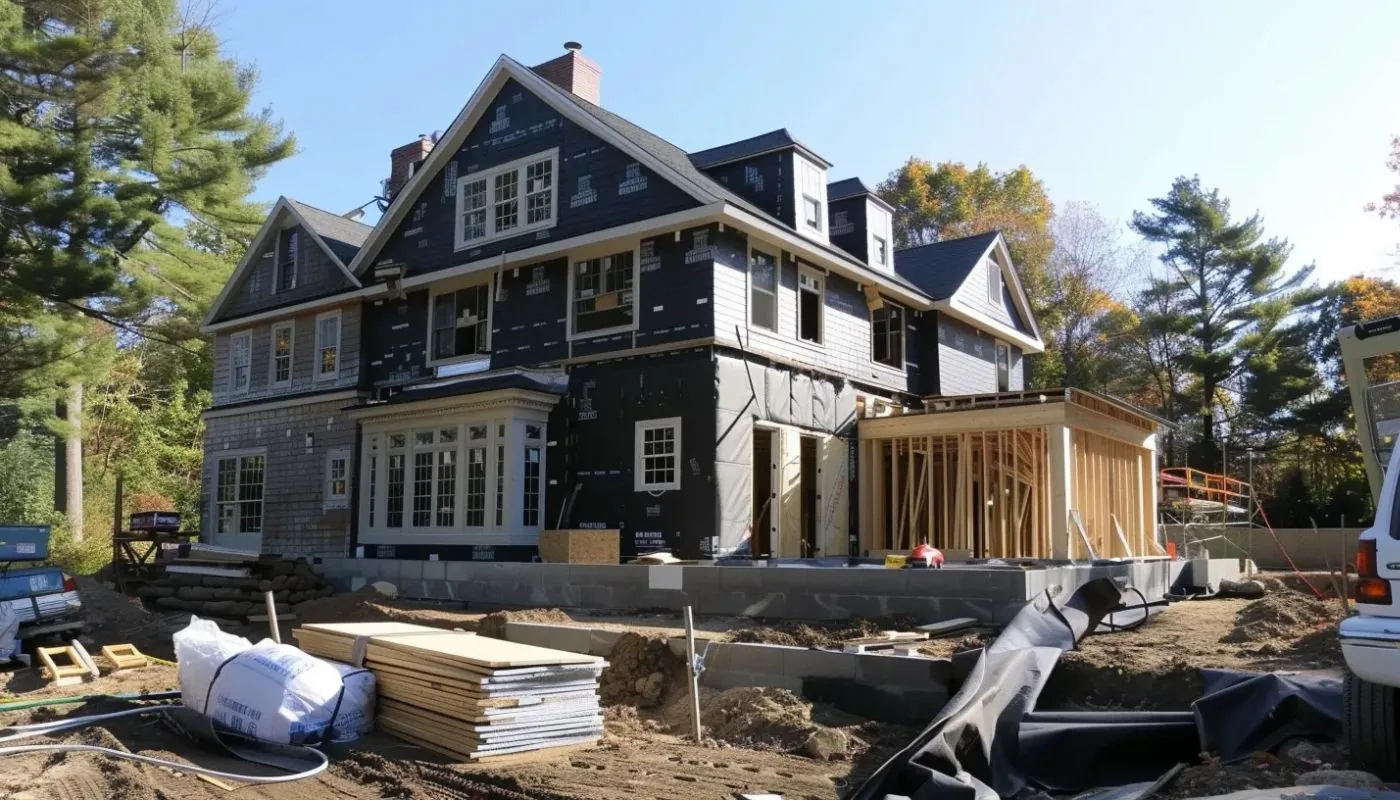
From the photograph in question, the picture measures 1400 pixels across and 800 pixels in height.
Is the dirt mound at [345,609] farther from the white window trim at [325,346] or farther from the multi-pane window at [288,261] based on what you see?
the multi-pane window at [288,261]

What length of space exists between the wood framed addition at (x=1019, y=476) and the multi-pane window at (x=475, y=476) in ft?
21.9

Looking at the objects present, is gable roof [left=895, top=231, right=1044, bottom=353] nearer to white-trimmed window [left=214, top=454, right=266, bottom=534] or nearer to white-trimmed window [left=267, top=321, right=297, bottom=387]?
white-trimmed window [left=267, top=321, right=297, bottom=387]

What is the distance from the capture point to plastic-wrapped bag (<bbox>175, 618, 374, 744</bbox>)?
7816 mm

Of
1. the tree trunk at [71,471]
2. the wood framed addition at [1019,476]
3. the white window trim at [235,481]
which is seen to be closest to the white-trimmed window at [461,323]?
the white window trim at [235,481]

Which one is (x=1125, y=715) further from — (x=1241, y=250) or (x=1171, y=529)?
(x=1241, y=250)

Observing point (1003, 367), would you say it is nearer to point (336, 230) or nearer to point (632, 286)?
point (632, 286)

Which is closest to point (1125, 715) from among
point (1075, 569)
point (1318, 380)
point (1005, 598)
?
point (1005, 598)

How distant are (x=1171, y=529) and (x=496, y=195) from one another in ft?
67.1

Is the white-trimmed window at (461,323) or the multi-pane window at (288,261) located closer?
the white-trimmed window at (461,323)

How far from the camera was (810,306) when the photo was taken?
60.9 feet

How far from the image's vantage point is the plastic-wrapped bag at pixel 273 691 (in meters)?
7.82

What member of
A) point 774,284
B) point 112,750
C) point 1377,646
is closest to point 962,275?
point 774,284

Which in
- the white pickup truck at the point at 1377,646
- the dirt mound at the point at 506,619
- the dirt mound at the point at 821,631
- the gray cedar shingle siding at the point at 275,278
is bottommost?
the dirt mound at the point at 506,619

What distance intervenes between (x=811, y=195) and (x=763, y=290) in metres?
2.63
